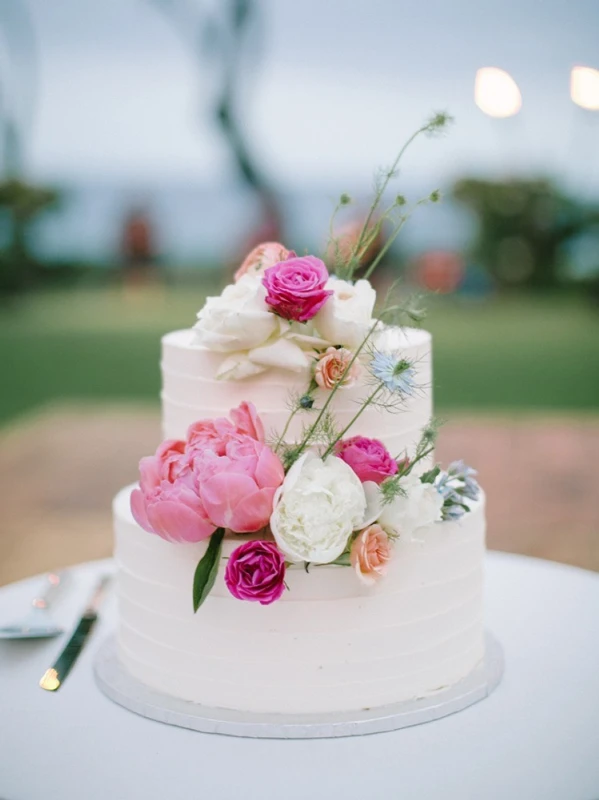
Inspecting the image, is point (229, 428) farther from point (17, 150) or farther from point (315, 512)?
point (17, 150)

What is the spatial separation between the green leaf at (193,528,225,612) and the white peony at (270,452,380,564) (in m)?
0.12

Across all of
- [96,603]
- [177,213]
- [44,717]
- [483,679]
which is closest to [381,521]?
[483,679]

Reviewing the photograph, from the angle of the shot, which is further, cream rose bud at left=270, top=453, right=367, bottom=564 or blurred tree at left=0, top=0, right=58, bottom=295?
blurred tree at left=0, top=0, right=58, bottom=295

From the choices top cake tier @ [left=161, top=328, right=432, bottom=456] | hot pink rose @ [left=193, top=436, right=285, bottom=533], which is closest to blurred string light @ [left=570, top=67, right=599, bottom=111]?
top cake tier @ [left=161, top=328, right=432, bottom=456]

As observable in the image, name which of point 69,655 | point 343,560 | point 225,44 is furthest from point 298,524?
point 225,44

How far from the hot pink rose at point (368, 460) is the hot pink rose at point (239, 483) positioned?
0.39ft

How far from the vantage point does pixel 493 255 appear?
9883mm

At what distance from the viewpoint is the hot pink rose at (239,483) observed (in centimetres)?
146

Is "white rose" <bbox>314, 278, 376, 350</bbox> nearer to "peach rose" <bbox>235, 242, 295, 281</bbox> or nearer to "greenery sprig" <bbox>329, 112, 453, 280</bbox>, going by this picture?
"greenery sprig" <bbox>329, 112, 453, 280</bbox>

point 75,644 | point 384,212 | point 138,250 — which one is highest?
point 384,212

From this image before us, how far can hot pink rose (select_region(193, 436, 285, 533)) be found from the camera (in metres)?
1.46

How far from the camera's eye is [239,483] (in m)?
1.45

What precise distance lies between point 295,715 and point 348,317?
0.66 metres

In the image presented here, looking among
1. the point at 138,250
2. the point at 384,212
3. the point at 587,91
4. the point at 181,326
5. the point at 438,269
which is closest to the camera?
the point at 384,212
